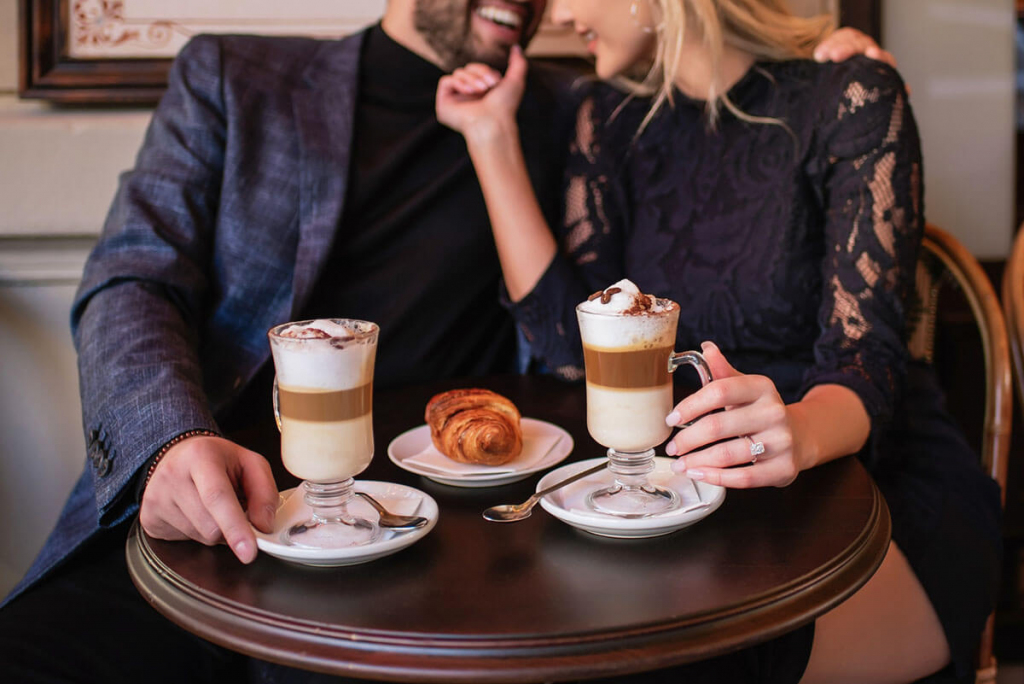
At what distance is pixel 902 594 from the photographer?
4.54 feet

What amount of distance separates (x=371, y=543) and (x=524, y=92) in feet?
4.80

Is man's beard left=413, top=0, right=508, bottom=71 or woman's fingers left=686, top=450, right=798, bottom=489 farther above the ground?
man's beard left=413, top=0, right=508, bottom=71

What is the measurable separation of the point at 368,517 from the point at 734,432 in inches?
18.1

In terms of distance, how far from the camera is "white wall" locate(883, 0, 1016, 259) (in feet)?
7.80

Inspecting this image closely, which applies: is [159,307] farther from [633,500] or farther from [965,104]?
[965,104]

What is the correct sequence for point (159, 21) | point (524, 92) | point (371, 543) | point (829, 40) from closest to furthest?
point (371, 543)
point (829, 40)
point (524, 92)
point (159, 21)

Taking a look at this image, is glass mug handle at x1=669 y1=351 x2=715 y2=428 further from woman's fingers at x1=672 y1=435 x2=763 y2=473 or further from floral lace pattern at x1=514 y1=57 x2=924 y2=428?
floral lace pattern at x1=514 y1=57 x2=924 y2=428

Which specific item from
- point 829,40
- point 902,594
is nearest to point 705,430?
point 902,594

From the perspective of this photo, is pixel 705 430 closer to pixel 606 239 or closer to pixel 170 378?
pixel 170 378

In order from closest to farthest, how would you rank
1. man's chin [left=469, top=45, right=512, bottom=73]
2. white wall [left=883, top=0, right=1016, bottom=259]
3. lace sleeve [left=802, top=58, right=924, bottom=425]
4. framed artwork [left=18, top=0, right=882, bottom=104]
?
lace sleeve [left=802, top=58, right=924, bottom=425] → man's chin [left=469, top=45, right=512, bottom=73] → framed artwork [left=18, top=0, right=882, bottom=104] → white wall [left=883, top=0, right=1016, bottom=259]

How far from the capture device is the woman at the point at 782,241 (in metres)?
1.40

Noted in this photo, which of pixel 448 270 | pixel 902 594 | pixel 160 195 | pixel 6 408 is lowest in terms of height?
pixel 6 408

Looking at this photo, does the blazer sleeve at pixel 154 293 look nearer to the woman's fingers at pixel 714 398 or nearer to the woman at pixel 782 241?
the woman at pixel 782 241

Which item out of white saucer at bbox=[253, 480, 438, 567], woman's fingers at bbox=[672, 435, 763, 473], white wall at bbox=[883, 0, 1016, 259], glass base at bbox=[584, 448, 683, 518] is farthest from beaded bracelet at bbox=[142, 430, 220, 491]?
white wall at bbox=[883, 0, 1016, 259]
